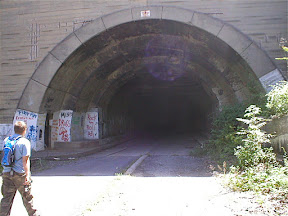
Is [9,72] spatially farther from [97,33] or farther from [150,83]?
[150,83]

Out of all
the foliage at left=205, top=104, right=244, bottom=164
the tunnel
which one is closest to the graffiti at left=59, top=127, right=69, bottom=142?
the tunnel

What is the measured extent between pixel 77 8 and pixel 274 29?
26.7ft

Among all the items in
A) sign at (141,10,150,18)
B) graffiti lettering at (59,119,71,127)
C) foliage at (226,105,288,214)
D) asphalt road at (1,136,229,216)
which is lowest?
asphalt road at (1,136,229,216)

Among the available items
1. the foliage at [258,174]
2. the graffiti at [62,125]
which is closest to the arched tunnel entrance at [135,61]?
the graffiti at [62,125]

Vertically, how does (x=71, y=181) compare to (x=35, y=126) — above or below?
below

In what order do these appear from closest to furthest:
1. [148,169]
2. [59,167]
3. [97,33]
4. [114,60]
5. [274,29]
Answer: [148,169]
[59,167]
[274,29]
[97,33]
[114,60]

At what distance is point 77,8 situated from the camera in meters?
10.2

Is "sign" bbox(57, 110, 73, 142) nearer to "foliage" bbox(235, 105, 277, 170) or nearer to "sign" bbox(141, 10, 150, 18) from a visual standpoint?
"sign" bbox(141, 10, 150, 18)

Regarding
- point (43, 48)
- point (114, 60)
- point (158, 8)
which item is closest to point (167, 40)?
point (158, 8)

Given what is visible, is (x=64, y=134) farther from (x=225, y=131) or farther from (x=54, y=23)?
(x=225, y=131)

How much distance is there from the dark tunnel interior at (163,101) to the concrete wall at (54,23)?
5345mm

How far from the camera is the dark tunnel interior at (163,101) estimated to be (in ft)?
55.8

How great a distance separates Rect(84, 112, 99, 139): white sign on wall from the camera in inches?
536

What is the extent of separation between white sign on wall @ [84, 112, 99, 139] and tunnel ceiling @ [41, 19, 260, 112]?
1.89ft
